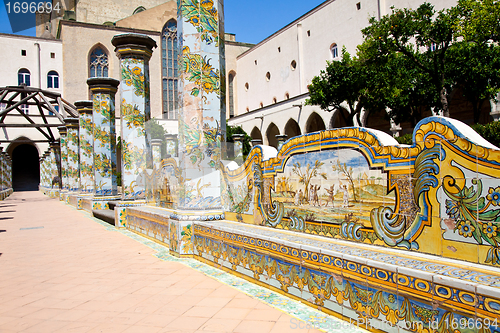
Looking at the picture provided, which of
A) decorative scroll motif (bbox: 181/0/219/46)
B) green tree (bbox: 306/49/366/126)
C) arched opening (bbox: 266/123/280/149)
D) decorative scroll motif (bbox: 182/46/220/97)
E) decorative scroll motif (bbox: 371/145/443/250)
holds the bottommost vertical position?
decorative scroll motif (bbox: 371/145/443/250)

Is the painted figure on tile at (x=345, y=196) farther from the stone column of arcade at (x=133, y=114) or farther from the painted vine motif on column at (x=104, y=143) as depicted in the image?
the painted vine motif on column at (x=104, y=143)

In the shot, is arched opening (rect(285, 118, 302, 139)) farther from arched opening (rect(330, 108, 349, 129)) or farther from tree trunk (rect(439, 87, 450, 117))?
tree trunk (rect(439, 87, 450, 117))

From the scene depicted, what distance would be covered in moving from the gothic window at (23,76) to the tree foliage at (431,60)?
33.4 metres

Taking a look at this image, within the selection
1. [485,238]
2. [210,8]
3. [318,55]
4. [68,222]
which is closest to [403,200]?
[485,238]

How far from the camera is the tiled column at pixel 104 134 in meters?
12.4

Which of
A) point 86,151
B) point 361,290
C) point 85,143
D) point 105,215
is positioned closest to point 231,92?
point 86,151

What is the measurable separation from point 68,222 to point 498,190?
1161 centimetres

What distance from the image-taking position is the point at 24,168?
4325 cm

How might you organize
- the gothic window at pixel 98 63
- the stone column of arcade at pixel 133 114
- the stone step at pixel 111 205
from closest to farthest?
the stone column of arcade at pixel 133 114
the stone step at pixel 111 205
the gothic window at pixel 98 63

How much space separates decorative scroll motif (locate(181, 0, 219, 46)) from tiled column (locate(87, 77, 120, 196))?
288 inches

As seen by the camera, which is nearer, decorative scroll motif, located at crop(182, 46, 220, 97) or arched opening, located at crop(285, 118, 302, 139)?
decorative scroll motif, located at crop(182, 46, 220, 97)

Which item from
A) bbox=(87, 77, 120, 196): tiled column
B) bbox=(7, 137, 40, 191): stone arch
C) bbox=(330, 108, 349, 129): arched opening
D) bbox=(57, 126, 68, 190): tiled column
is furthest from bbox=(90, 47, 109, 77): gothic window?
bbox=(87, 77, 120, 196): tiled column

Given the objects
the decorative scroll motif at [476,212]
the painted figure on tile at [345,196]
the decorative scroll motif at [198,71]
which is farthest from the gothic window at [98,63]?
the decorative scroll motif at [476,212]

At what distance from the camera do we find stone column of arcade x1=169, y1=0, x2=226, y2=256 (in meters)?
5.72
